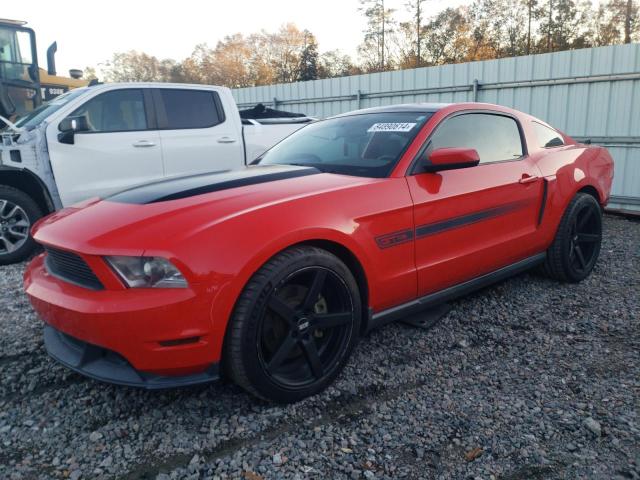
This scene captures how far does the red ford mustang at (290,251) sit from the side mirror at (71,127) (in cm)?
237

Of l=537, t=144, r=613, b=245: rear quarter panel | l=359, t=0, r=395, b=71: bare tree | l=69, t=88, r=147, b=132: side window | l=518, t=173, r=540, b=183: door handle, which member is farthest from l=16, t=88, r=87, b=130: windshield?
l=359, t=0, r=395, b=71: bare tree

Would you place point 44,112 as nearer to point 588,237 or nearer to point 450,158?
point 450,158

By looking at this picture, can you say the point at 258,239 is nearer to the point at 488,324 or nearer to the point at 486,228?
the point at 486,228

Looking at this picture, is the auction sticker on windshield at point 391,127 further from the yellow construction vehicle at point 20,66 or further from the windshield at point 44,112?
the yellow construction vehicle at point 20,66

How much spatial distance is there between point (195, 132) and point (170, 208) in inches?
152

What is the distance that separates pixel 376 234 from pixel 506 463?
121 centimetres

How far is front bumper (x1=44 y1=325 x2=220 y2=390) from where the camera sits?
206 cm

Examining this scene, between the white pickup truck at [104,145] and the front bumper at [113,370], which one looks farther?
the white pickup truck at [104,145]

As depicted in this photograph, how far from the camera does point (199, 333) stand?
2020mm

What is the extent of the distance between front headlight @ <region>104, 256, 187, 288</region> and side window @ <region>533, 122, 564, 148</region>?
3165 mm

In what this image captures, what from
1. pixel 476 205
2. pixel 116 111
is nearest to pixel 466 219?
pixel 476 205

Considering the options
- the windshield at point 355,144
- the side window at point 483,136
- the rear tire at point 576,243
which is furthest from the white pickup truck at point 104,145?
the rear tire at point 576,243

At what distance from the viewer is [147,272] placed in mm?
2018

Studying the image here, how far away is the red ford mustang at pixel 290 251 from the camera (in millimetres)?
2018
